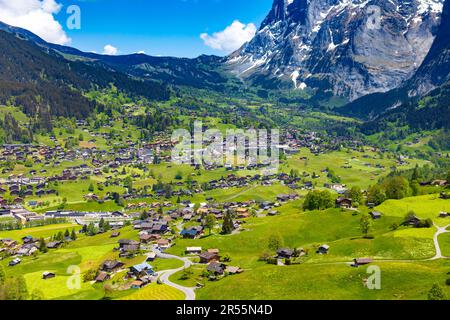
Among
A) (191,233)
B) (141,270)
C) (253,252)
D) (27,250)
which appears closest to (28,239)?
(27,250)

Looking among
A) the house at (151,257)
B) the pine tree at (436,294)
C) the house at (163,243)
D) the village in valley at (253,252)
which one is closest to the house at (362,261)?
the village in valley at (253,252)

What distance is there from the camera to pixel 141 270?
4274 inches

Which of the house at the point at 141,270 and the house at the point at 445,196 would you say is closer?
the house at the point at 141,270

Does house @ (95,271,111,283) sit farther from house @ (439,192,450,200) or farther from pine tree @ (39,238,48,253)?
house @ (439,192,450,200)

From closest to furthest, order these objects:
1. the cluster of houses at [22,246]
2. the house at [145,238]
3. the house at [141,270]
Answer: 1. the house at [141,270]
2. the house at [145,238]
3. the cluster of houses at [22,246]

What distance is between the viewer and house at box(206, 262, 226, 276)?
A: 334 ft

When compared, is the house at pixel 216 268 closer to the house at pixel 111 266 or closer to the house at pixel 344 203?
the house at pixel 111 266

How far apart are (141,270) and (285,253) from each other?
3838 cm

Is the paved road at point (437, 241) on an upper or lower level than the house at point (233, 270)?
upper

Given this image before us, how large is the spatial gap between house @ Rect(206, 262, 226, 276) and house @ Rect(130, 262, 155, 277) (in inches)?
613

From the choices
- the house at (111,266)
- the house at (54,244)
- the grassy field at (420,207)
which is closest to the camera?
the house at (111,266)

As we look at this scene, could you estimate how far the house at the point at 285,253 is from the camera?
109m

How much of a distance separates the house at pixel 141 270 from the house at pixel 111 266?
26.4ft
